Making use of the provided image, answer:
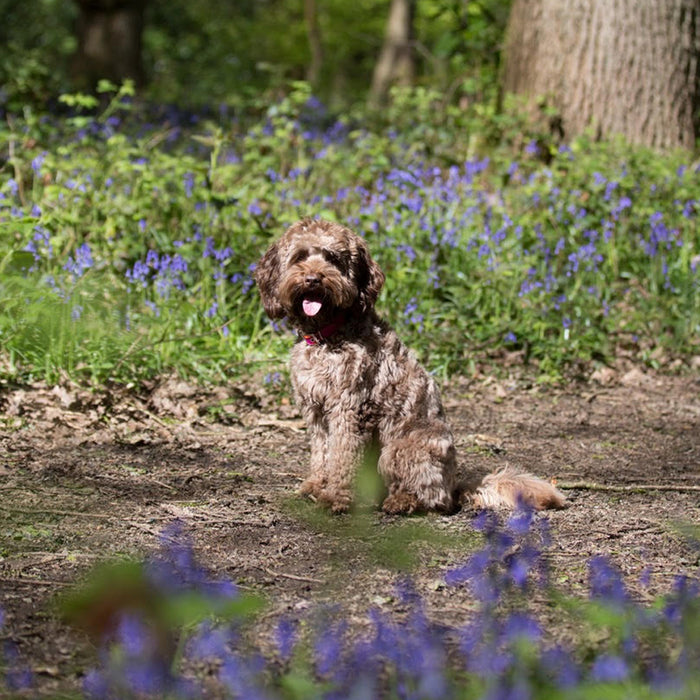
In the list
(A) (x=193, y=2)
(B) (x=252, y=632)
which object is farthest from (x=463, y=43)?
(A) (x=193, y=2)

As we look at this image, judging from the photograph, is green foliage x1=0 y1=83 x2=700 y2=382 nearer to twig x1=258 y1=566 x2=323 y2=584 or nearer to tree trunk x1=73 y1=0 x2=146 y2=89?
twig x1=258 y1=566 x2=323 y2=584

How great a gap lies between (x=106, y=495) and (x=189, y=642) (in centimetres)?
168

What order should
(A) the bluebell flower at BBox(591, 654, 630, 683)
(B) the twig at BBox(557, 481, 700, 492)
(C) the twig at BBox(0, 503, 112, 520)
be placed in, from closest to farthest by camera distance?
1. (A) the bluebell flower at BBox(591, 654, 630, 683)
2. (C) the twig at BBox(0, 503, 112, 520)
3. (B) the twig at BBox(557, 481, 700, 492)

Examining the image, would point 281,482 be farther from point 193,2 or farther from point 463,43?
point 193,2

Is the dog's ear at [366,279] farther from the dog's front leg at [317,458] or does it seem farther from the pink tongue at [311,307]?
the dog's front leg at [317,458]

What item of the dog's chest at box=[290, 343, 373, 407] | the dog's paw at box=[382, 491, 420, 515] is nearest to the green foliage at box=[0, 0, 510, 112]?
the dog's chest at box=[290, 343, 373, 407]

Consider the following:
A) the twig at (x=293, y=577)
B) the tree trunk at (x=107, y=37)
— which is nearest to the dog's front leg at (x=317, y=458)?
the twig at (x=293, y=577)

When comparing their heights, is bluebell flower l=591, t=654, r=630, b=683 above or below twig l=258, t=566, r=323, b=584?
above

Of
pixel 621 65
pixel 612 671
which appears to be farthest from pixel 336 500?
pixel 621 65

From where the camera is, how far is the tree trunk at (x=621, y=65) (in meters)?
9.59

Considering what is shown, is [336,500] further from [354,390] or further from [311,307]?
[311,307]

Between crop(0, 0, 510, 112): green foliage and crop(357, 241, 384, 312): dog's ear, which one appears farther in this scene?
crop(0, 0, 510, 112): green foliage

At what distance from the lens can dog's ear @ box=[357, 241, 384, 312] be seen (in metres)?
4.63

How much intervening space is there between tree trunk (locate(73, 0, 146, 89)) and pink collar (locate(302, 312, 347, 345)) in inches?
458
